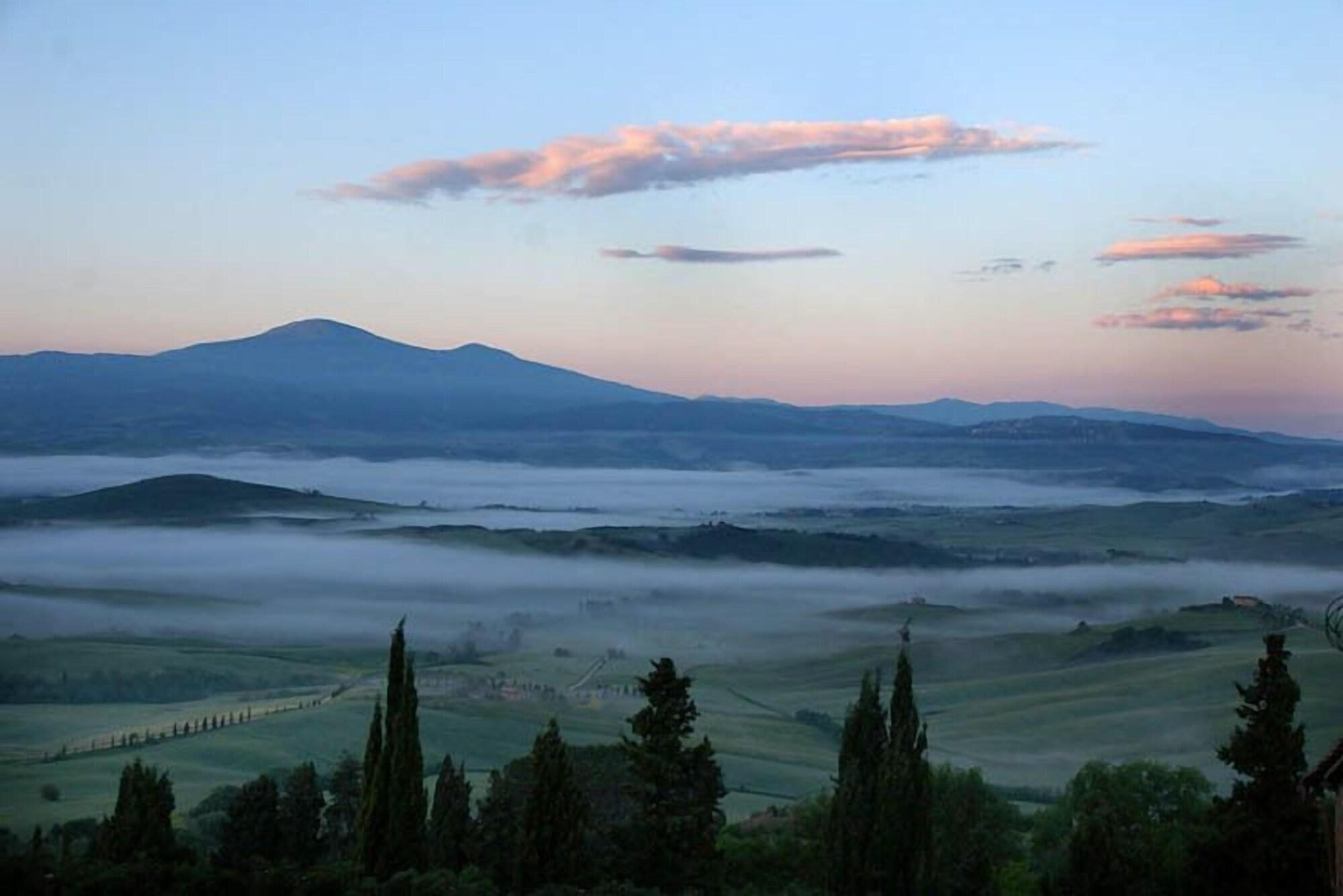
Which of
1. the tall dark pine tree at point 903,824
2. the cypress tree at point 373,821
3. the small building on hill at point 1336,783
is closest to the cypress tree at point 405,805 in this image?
the cypress tree at point 373,821

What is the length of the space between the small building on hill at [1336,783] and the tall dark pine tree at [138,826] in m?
18.2

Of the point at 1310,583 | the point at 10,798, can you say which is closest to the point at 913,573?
the point at 1310,583

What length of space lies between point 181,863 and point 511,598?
14143 cm

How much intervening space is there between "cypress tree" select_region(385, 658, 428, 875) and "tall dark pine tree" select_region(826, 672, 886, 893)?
8196 mm

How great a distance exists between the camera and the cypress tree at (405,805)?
92.8 feet

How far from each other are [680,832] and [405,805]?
4775mm

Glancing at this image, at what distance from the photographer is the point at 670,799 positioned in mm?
29078

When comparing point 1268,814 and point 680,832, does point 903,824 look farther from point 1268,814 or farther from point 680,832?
point 1268,814

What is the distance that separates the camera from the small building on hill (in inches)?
805

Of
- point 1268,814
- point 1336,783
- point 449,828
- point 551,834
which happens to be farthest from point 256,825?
point 1336,783

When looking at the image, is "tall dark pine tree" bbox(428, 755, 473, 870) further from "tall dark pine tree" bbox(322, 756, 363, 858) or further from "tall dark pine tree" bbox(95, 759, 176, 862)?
"tall dark pine tree" bbox(95, 759, 176, 862)

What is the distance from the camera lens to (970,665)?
12094 centimetres

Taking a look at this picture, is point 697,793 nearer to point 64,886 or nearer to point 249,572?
point 64,886

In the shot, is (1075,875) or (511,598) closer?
(1075,875)
